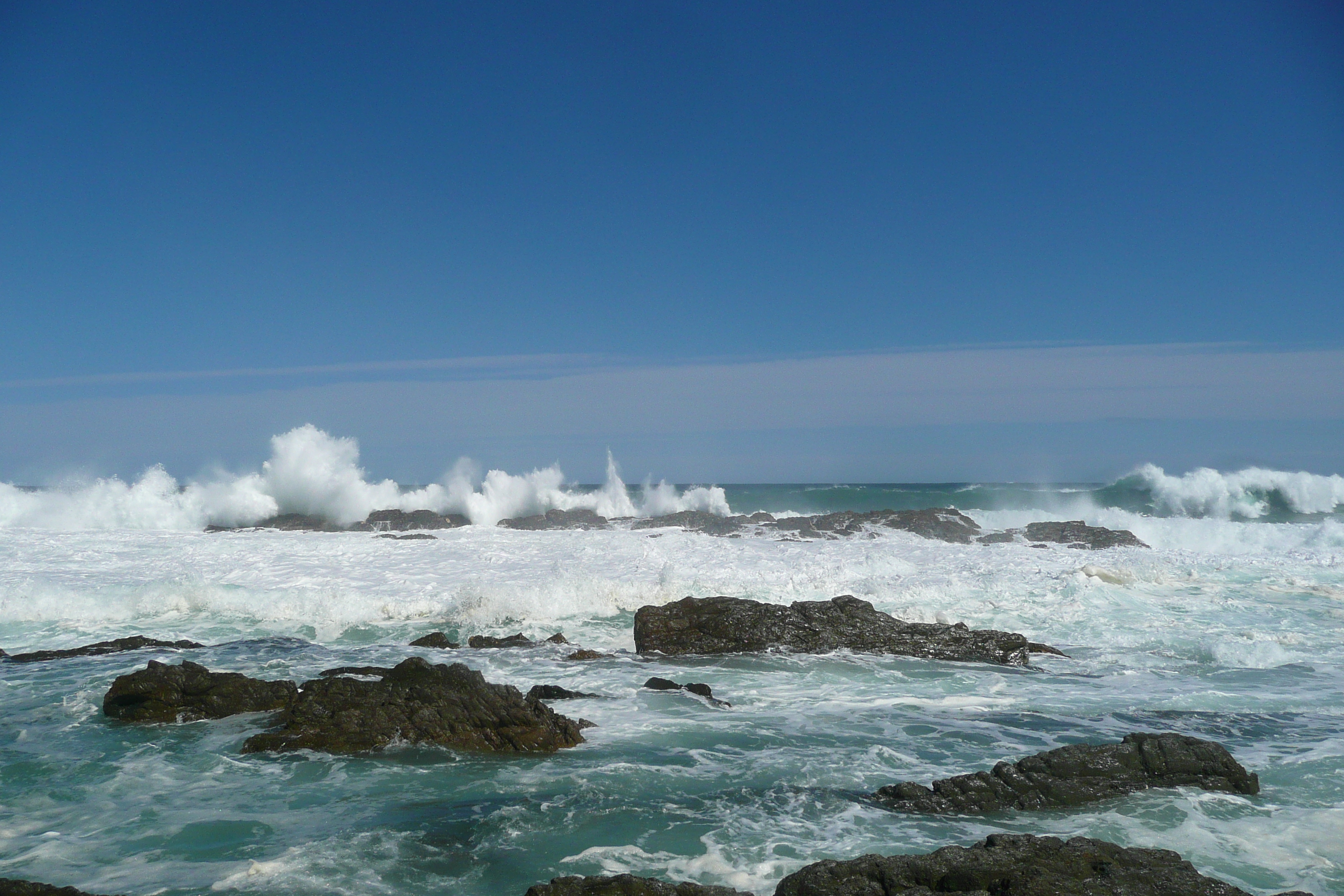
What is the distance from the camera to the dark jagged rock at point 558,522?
31.8 meters

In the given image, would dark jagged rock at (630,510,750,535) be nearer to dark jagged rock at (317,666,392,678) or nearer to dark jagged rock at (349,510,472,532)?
dark jagged rock at (349,510,472,532)

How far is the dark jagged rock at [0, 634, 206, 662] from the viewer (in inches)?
444

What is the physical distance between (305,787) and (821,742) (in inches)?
172

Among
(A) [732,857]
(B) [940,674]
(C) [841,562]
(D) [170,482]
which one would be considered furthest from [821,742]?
(D) [170,482]

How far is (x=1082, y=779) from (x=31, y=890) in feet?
20.9

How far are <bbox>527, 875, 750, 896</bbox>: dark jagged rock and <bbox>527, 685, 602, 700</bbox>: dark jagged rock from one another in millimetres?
5254

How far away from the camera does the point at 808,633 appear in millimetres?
12109

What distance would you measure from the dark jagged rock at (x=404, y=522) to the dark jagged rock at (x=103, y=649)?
670 inches

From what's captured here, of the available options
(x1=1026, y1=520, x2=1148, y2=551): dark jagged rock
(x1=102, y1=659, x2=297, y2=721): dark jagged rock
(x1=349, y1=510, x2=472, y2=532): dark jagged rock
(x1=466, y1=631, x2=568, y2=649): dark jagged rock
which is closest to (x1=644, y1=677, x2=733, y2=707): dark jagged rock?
(x1=466, y1=631, x2=568, y2=649): dark jagged rock

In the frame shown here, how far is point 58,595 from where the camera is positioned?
570 inches

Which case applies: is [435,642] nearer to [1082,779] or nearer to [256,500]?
[1082,779]

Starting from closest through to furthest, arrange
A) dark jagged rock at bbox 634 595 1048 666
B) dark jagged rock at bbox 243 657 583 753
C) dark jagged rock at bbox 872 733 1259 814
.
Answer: dark jagged rock at bbox 872 733 1259 814 < dark jagged rock at bbox 243 657 583 753 < dark jagged rock at bbox 634 595 1048 666

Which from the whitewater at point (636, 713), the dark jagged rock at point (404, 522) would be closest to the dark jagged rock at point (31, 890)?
the whitewater at point (636, 713)

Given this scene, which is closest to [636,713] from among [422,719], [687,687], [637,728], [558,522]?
[637,728]
